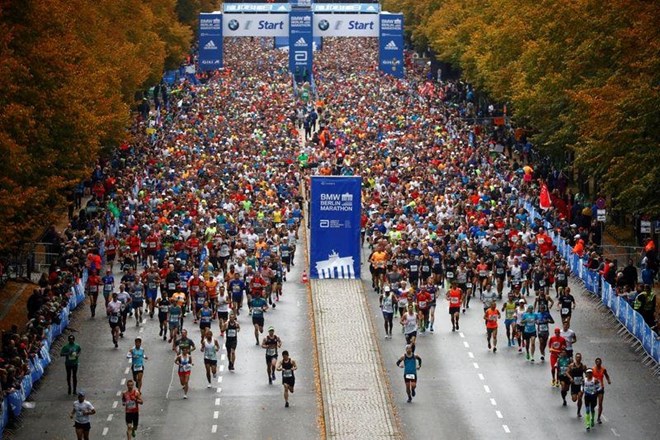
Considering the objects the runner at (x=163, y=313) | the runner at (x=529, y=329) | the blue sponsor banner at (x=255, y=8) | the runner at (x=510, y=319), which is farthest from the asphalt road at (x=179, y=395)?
the blue sponsor banner at (x=255, y=8)

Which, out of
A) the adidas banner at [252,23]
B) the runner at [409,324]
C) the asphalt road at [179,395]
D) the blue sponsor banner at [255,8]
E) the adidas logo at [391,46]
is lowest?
the asphalt road at [179,395]

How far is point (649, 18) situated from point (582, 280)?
8425mm

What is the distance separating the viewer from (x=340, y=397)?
1587 inches

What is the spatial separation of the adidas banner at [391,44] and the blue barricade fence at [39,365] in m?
52.7

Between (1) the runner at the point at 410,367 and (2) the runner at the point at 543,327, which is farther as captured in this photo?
(2) the runner at the point at 543,327

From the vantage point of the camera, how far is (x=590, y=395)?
3753 centimetres

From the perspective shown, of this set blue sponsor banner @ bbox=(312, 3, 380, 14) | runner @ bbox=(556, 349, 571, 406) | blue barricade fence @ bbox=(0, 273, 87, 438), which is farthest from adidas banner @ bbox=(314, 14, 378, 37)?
runner @ bbox=(556, 349, 571, 406)

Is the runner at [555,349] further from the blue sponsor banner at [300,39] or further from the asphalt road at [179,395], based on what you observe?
the blue sponsor banner at [300,39]

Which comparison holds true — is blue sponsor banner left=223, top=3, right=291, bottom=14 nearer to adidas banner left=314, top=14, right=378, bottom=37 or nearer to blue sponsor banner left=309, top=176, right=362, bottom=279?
adidas banner left=314, top=14, right=378, bottom=37

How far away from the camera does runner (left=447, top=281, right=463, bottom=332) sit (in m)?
46.6

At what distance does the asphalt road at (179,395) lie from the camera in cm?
3788

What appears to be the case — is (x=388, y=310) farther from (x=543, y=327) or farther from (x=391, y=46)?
(x=391, y=46)

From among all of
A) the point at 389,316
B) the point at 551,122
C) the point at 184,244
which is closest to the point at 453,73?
the point at 551,122

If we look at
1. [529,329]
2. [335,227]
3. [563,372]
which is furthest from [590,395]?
[335,227]
